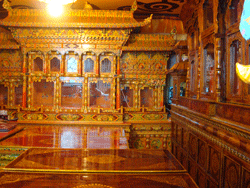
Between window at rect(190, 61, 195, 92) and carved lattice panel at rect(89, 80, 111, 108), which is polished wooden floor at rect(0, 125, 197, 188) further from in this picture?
carved lattice panel at rect(89, 80, 111, 108)

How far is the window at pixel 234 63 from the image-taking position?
260 cm

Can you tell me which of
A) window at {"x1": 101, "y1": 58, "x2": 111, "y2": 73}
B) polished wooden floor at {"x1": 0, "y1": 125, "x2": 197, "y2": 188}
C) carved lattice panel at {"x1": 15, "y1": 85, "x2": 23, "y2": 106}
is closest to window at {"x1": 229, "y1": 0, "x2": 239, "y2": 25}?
polished wooden floor at {"x1": 0, "y1": 125, "x2": 197, "y2": 188}

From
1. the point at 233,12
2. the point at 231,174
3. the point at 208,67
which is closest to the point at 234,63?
the point at 233,12

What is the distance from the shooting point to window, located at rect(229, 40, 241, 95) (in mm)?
2598

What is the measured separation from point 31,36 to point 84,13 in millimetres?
1404

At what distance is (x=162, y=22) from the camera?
697cm

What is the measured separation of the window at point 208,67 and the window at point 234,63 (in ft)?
2.05

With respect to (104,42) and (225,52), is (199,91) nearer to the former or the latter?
(225,52)

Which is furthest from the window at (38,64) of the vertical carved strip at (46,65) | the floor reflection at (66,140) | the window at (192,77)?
the window at (192,77)

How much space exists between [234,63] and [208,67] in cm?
75

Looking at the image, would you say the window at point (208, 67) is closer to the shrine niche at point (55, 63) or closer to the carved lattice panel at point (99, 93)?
the carved lattice panel at point (99, 93)

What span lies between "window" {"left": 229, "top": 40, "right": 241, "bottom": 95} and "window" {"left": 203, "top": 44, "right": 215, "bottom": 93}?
0.63 meters

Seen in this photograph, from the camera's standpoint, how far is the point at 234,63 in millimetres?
2668

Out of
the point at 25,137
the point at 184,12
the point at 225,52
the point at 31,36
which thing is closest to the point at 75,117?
the point at 25,137
